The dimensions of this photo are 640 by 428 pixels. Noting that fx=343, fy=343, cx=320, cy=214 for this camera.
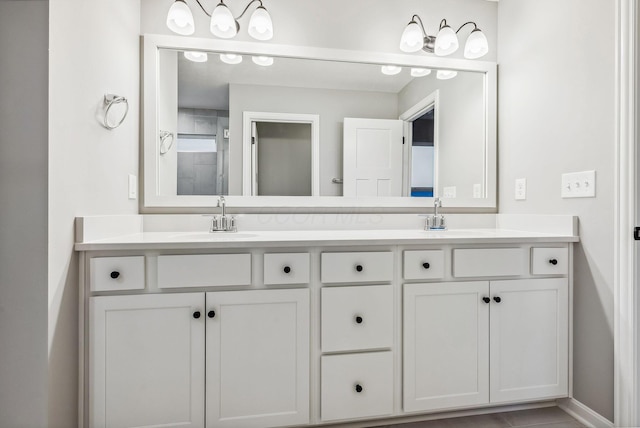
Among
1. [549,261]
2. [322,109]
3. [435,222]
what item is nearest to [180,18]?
[322,109]

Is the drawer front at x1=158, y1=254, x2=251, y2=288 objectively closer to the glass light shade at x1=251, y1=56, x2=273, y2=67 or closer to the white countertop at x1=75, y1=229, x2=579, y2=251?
the white countertop at x1=75, y1=229, x2=579, y2=251

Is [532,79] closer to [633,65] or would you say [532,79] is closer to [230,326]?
[633,65]

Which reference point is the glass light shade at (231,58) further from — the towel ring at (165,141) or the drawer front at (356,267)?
the drawer front at (356,267)

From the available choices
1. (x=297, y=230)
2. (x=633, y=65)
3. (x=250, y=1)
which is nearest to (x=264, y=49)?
Result: (x=250, y=1)

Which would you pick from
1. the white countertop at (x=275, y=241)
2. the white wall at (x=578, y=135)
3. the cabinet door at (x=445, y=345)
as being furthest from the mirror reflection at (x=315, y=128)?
the cabinet door at (x=445, y=345)

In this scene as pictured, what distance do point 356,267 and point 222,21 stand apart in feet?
4.46

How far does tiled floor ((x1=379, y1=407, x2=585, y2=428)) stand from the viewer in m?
1.47

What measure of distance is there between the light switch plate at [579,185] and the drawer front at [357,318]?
0.94 metres

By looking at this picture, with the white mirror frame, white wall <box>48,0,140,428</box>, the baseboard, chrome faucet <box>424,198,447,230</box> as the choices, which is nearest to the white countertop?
white wall <box>48,0,140,428</box>

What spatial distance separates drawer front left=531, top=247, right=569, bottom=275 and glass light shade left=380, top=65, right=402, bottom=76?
3.89 ft

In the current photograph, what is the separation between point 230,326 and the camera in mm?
1286

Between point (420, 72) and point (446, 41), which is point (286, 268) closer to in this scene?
point (420, 72)

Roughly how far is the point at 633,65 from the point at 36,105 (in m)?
2.06

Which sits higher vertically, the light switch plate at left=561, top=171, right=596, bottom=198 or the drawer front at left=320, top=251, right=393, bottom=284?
the light switch plate at left=561, top=171, right=596, bottom=198
